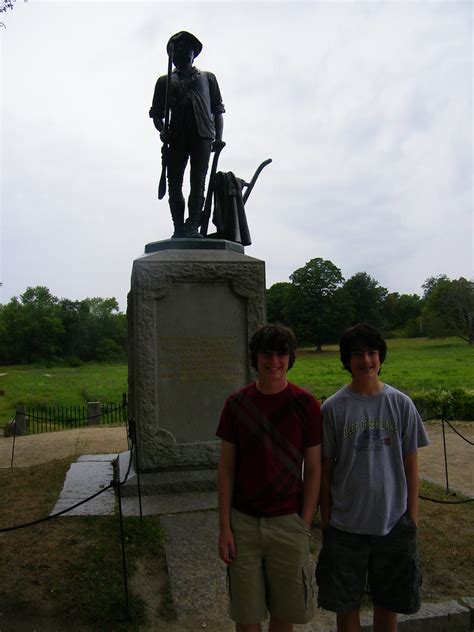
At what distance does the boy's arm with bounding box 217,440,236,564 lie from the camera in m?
2.38

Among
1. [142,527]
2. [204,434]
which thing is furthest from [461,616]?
[204,434]

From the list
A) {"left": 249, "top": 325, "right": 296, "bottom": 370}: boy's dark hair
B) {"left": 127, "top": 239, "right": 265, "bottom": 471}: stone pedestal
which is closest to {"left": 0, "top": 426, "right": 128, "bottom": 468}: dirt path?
{"left": 127, "top": 239, "right": 265, "bottom": 471}: stone pedestal

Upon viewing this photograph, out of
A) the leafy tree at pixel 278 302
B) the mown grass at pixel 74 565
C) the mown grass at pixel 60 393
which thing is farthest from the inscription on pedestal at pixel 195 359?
the leafy tree at pixel 278 302

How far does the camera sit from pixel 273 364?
8.26ft

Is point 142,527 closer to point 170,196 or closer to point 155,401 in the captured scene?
point 155,401

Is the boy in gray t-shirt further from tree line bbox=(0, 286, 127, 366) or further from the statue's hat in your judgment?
tree line bbox=(0, 286, 127, 366)

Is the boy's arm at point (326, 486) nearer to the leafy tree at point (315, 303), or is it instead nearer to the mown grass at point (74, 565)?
the mown grass at point (74, 565)

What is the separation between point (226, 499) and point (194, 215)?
437cm

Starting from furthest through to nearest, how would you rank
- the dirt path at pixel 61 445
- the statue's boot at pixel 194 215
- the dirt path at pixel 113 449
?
the dirt path at pixel 61 445 < the dirt path at pixel 113 449 < the statue's boot at pixel 194 215

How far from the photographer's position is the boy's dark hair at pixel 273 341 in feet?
8.29

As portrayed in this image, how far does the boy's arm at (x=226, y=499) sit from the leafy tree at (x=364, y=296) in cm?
4033

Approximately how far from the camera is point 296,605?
2361 mm

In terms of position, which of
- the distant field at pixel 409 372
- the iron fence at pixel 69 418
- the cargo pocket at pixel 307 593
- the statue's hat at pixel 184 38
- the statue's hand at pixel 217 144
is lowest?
the iron fence at pixel 69 418

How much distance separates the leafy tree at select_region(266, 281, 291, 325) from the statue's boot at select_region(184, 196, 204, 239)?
36.6m
